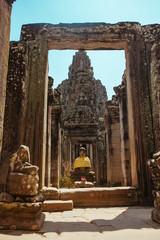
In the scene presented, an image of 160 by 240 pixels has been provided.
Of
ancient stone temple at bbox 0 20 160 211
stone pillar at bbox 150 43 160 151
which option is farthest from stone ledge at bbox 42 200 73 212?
stone pillar at bbox 150 43 160 151

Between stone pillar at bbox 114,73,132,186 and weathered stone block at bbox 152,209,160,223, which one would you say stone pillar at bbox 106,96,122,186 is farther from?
weathered stone block at bbox 152,209,160,223

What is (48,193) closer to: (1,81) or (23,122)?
(23,122)

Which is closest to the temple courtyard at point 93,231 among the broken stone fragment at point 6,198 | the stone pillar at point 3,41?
the broken stone fragment at point 6,198

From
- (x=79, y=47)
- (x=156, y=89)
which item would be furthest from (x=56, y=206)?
(x=79, y=47)

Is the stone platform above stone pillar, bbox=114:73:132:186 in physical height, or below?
below

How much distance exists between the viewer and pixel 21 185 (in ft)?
10.5

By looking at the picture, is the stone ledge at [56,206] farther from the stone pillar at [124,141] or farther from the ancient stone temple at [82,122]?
the ancient stone temple at [82,122]

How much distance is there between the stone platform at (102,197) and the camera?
Result: 5359 mm

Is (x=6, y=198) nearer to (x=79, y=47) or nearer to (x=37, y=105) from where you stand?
(x=37, y=105)

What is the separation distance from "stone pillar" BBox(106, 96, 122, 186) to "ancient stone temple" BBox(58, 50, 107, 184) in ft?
13.2

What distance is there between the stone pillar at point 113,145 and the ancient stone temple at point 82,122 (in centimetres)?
401

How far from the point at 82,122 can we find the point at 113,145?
352 inches

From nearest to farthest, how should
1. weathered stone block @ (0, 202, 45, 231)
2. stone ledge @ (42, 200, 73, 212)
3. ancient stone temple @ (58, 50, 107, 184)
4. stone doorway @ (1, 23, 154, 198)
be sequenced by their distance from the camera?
1. weathered stone block @ (0, 202, 45, 231)
2. stone ledge @ (42, 200, 73, 212)
3. stone doorway @ (1, 23, 154, 198)
4. ancient stone temple @ (58, 50, 107, 184)

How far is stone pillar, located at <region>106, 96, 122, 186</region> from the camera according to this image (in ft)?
33.6
